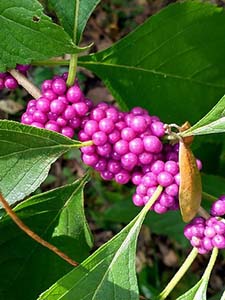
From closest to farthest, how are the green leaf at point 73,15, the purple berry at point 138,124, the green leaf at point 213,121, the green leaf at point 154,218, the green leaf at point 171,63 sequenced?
the green leaf at point 213,121, the purple berry at point 138,124, the green leaf at point 73,15, the green leaf at point 171,63, the green leaf at point 154,218

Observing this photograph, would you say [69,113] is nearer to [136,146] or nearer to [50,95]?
[50,95]

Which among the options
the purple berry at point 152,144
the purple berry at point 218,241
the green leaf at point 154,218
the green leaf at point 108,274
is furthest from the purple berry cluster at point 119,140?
the green leaf at point 154,218

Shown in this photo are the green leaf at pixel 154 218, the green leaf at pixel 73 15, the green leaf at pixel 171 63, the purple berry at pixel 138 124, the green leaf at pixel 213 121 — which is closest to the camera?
the green leaf at pixel 213 121

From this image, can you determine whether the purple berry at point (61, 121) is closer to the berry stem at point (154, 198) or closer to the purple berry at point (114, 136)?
the purple berry at point (114, 136)

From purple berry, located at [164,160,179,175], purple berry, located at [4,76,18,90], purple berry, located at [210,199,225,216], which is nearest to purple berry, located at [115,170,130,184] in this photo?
purple berry, located at [164,160,179,175]

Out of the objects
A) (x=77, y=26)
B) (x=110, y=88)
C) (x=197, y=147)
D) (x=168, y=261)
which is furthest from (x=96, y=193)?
(x=77, y=26)

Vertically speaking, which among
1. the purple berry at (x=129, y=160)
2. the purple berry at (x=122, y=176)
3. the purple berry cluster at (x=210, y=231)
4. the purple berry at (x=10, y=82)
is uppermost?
the purple berry at (x=10, y=82)

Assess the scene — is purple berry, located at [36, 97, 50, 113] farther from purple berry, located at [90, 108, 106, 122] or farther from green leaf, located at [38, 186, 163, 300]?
green leaf, located at [38, 186, 163, 300]
